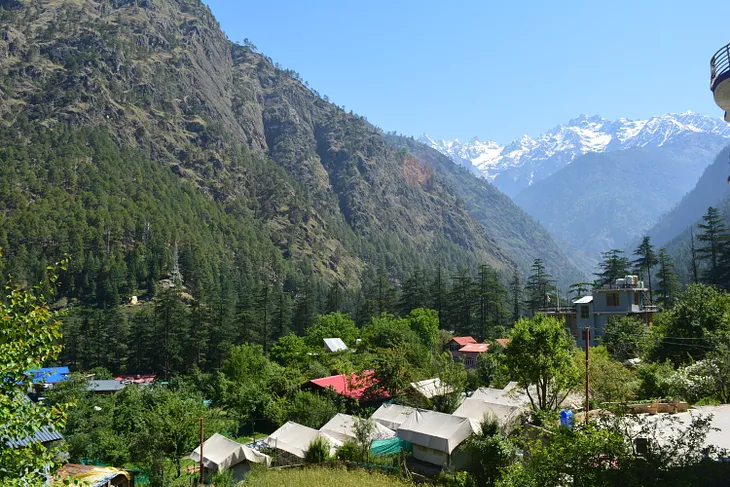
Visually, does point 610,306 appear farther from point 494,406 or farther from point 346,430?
point 346,430

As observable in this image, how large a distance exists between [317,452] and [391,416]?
6197 millimetres

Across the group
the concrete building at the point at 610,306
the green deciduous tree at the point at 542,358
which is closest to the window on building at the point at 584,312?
the concrete building at the point at 610,306

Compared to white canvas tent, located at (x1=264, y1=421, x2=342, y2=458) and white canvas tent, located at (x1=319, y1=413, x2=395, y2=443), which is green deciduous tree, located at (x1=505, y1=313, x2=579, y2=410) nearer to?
white canvas tent, located at (x1=319, y1=413, x2=395, y2=443)

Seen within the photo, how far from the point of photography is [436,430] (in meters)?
24.0

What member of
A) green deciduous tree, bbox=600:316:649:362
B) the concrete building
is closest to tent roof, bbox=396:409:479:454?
green deciduous tree, bbox=600:316:649:362

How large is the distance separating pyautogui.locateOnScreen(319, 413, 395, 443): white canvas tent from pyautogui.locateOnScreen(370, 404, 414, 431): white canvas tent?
0.71 metres

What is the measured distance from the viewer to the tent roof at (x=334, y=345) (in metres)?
58.4

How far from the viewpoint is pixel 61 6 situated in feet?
634

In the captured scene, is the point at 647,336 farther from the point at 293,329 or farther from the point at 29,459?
the point at 293,329

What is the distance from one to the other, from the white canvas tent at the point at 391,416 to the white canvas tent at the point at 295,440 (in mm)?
3484

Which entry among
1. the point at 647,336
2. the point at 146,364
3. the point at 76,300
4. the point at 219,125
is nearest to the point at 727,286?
the point at 647,336

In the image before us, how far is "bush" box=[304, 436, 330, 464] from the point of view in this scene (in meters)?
25.8

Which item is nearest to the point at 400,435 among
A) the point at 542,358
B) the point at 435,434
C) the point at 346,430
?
the point at 435,434

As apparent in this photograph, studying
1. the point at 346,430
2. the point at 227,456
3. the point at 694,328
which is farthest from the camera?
the point at 694,328
